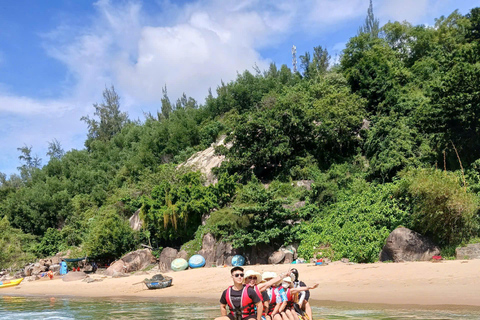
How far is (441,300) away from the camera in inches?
410

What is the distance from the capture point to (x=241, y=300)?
6.42 m

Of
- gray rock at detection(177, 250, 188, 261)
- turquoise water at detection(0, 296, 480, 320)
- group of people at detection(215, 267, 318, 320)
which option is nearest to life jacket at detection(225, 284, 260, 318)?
group of people at detection(215, 267, 318, 320)

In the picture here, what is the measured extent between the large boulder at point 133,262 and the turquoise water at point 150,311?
6.58 metres

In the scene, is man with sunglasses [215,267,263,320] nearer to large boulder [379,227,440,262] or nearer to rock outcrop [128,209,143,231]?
large boulder [379,227,440,262]

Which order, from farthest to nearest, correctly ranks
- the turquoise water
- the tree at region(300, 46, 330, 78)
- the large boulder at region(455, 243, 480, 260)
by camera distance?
the tree at region(300, 46, 330, 78), the large boulder at region(455, 243, 480, 260), the turquoise water

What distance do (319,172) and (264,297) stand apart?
2098 centimetres

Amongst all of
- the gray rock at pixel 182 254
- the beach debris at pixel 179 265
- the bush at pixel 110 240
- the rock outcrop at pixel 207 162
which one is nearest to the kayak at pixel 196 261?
the beach debris at pixel 179 265

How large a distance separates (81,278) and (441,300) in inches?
834

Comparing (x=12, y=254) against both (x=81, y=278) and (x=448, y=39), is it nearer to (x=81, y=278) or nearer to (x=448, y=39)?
(x=81, y=278)

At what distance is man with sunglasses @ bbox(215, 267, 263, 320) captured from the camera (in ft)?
20.8

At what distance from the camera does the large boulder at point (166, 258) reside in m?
24.3

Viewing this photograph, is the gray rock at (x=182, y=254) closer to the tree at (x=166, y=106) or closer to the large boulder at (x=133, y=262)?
the large boulder at (x=133, y=262)

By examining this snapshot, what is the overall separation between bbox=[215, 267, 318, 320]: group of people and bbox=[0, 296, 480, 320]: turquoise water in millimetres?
2488

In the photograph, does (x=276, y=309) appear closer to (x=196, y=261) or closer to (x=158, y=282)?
(x=158, y=282)
